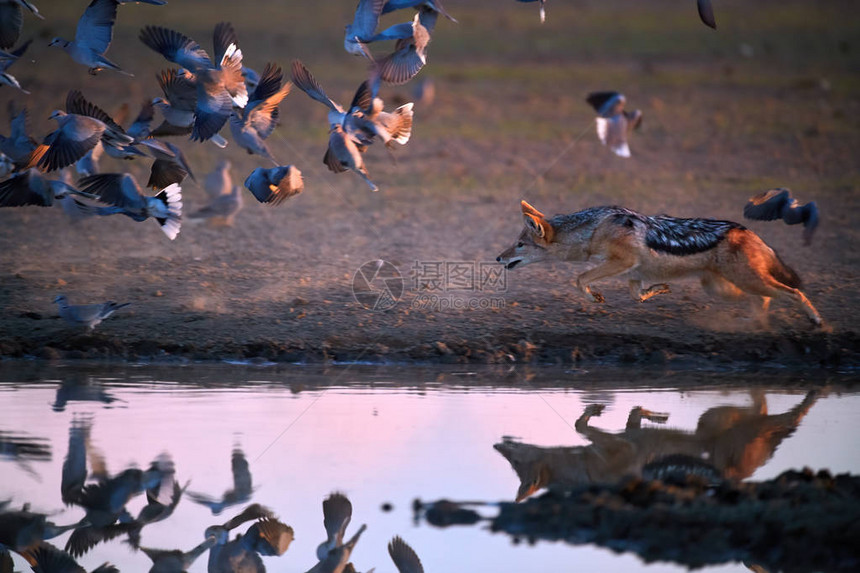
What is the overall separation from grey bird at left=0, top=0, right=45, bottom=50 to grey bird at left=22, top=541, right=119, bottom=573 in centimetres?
462

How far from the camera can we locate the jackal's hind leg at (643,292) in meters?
10.4

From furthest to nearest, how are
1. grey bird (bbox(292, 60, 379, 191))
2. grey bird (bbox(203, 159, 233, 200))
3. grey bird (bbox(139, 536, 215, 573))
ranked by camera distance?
grey bird (bbox(203, 159, 233, 200))
grey bird (bbox(292, 60, 379, 191))
grey bird (bbox(139, 536, 215, 573))

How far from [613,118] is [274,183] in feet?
15.8

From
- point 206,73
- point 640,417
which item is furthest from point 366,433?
point 206,73

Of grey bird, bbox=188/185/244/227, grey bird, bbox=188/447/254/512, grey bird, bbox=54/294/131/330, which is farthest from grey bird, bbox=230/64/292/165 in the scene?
grey bird, bbox=188/185/244/227

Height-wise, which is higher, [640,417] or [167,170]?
[167,170]

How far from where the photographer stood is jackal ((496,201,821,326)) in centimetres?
983

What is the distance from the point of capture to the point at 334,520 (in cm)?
616

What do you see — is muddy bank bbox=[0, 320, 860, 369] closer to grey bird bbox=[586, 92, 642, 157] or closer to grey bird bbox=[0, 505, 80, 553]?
grey bird bbox=[586, 92, 642, 157]

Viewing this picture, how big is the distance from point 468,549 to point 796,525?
1689 millimetres

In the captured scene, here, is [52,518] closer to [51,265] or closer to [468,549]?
[468,549]

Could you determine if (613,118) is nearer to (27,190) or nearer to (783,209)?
(783,209)

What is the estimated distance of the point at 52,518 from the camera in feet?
20.5

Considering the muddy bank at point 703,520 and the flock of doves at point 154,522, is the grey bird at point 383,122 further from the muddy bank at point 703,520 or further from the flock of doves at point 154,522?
the muddy bank at point 703,520
